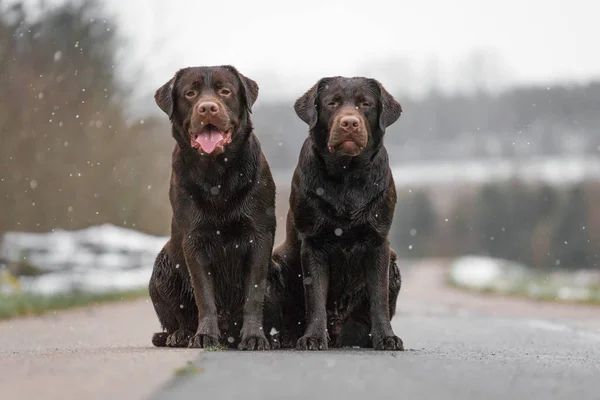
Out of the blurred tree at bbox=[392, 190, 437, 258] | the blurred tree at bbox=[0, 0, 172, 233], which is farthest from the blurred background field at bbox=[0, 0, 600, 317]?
the blurred tree at bbox=[392, 190, 437, 258]

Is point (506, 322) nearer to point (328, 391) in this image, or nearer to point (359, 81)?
point (359, 81)

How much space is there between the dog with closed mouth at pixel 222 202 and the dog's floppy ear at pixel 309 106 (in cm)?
35

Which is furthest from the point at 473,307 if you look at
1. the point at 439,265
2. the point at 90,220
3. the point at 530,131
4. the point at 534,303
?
the point at 530,131

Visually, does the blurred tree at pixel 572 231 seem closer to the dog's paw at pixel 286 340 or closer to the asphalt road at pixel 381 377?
the dog's paw at pixel 286 340

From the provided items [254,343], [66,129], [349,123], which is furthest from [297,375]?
[66,129]

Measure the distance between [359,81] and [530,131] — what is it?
44665 mm

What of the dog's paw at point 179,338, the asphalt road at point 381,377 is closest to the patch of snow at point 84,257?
the dog's paw at point 179,338

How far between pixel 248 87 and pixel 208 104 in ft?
1.78

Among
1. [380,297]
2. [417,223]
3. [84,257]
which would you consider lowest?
[417,223]

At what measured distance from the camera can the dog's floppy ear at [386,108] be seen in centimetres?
654

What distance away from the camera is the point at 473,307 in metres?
17.5

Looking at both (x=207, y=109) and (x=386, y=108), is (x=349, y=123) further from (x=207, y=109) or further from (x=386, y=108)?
(x=207, y=109)

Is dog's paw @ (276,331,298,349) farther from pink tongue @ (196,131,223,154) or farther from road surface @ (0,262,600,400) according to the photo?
pink tongue @ (196,131,223,154)

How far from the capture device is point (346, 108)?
638 centimetres
